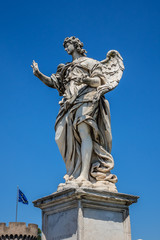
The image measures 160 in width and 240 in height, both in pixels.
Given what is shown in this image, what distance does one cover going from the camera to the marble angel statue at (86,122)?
7.01 meters

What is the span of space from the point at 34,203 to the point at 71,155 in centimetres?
121

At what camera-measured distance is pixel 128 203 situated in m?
6.92

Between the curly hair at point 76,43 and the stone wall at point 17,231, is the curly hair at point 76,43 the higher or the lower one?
the lower one

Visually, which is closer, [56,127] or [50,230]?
[50,230]

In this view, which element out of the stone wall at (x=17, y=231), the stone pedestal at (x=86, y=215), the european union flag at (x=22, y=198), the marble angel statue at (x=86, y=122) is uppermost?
the european union flag at (x=22, y=198)

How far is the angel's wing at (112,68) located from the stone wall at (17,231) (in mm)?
38038

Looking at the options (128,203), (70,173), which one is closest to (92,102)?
(70,173)

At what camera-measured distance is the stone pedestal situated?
6.29 m

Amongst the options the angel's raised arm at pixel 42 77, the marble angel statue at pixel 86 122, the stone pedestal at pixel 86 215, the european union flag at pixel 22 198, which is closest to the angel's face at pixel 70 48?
the marble angel statue at pixel 86 122

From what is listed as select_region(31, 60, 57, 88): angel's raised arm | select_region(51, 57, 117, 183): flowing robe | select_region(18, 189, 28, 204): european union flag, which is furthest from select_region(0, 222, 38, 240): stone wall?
select_region(51, 57, 117, 183): flowing robe

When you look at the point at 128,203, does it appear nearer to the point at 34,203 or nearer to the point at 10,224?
the point at 34,203

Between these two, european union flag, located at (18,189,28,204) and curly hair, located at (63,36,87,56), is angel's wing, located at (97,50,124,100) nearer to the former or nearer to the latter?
curly hair, located at (63,36,87,56)

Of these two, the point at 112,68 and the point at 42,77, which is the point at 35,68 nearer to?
the point at 42,77

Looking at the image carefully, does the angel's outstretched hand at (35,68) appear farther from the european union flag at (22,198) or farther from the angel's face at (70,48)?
the european union flag at (22,198)
